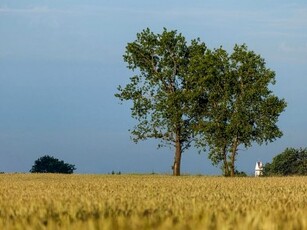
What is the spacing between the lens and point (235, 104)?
57.7 metres

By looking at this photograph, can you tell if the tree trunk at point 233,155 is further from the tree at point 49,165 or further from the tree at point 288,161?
the tree at point 49,165

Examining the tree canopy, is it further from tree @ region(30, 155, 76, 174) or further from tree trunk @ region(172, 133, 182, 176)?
tree @ region(30, 155, 76, 174)

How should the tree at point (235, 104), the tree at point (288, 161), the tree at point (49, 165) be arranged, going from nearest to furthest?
the tree at point (235, 104) < the tree at point (288, 161) < the tree at point (49, 165)

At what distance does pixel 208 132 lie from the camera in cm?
5850

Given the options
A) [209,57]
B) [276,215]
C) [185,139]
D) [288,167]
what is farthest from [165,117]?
[276,215]

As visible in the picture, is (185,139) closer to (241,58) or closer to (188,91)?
(188,91)

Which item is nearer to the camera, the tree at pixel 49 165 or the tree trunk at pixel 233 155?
the tree trunk at pixel 233 155

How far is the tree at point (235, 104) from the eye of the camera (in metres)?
57.2

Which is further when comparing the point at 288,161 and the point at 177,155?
the point at 288,161

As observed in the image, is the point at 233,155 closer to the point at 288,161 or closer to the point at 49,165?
the point at 288,161

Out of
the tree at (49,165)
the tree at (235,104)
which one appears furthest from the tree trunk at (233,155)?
the tree at (49,165)

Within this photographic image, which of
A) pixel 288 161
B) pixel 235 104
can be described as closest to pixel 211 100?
pixel 235 104

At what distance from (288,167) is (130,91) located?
123 feet

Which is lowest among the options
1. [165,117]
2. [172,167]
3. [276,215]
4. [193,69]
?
[276,215]
